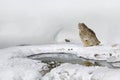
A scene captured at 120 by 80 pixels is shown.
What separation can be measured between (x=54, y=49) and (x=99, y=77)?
5656mm

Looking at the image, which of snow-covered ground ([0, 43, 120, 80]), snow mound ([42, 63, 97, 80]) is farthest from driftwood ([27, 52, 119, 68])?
snow mound ([42, 63, 97, 80])

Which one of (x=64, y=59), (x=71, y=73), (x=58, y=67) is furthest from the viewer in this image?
(x=64, y=59)

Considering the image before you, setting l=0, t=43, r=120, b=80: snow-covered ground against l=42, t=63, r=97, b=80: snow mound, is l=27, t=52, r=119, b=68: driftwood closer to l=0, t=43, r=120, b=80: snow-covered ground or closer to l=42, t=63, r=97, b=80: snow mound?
l=0, t=43, r=120, b=80: snow-covered ground

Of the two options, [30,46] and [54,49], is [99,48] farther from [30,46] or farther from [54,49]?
[30,46]

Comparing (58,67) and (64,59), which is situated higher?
(58,67)

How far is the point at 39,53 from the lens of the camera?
13094 millimetres

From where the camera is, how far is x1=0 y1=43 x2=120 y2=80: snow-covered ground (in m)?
8.52

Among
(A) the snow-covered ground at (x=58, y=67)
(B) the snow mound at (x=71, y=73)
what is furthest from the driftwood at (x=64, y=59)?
(B) the snow mound at (x=71, y=73)

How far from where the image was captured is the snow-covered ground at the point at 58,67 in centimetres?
852

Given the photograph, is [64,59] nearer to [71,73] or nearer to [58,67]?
[58,67]

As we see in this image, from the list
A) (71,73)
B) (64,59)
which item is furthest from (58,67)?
(64,59)

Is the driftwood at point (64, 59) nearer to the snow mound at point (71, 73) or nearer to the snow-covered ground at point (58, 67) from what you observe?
the snow-covered ground at point (58, 67)

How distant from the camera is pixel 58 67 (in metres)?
9.34

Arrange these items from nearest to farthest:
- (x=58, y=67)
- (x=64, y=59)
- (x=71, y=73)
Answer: (x=71, y=73)
(x=58, y=67)
(x=64, y=59)
